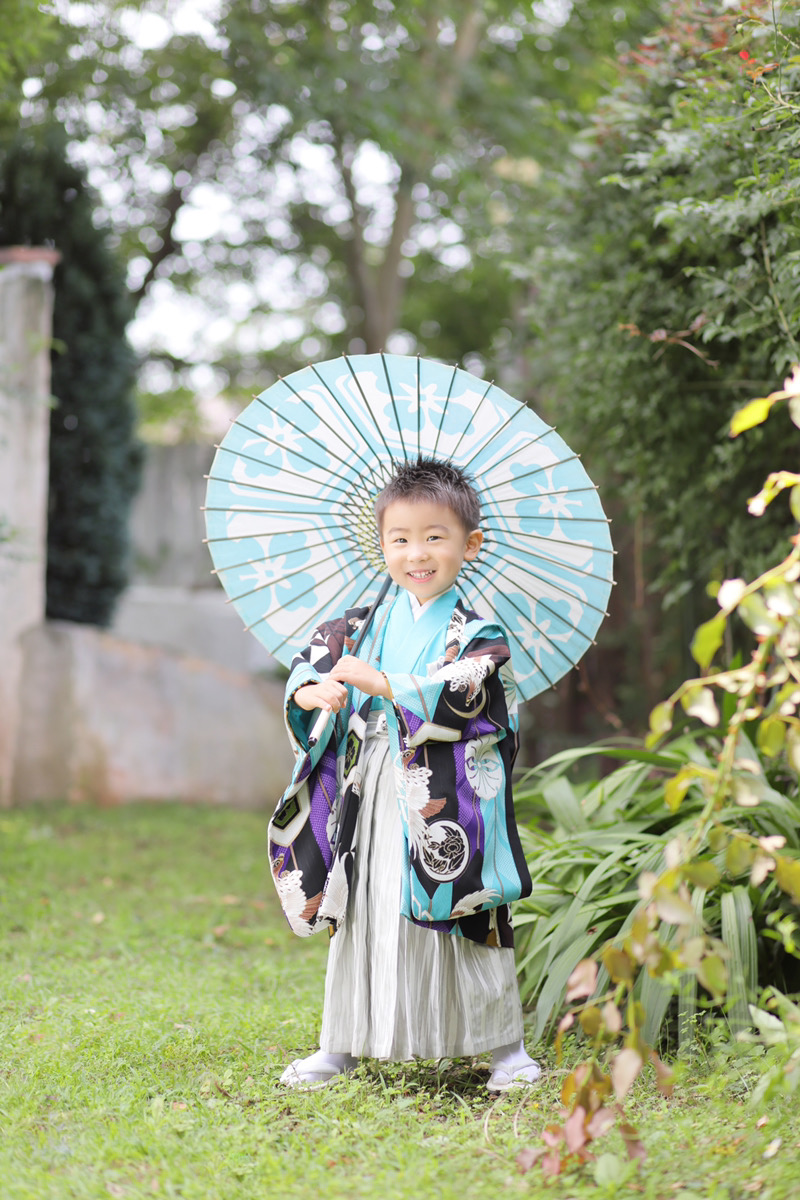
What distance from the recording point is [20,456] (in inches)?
248

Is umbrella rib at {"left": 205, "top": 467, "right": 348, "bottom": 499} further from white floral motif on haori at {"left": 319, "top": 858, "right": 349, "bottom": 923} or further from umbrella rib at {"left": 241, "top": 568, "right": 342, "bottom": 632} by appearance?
white floral motif on haori at {"left": 319, "top": 858, "right": 349, "bottom": 923}

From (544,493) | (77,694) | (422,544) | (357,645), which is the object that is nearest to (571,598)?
(544,493)

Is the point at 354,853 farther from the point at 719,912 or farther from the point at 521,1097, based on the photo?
the point at 719,912

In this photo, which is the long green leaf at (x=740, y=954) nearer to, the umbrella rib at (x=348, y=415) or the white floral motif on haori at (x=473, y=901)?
the white floral motif on haori at (x=473, y=901)

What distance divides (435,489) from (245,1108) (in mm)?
1468

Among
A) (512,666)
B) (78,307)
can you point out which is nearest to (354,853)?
(512,666)

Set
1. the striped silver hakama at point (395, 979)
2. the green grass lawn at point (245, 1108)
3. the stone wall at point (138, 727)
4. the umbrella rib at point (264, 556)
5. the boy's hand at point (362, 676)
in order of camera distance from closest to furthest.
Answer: the green grass lawn at point (245, 1108) → the boy's hand at point (362, 676) → the striped silver hakama at point (395, 979) → the umbrella rib at point (264, 556) → the stone wall at point (138, 727)

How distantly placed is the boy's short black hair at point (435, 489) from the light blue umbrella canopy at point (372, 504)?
Result: 8 centimetres

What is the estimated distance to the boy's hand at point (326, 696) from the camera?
7.98 ft

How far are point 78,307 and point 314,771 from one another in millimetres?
5410

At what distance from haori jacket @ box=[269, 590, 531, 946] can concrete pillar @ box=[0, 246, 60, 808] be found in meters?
4.07

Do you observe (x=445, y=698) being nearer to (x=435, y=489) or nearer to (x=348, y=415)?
(x=435, y=489)

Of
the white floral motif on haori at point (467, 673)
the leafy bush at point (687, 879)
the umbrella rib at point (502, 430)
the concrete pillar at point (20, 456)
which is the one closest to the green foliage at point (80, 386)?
the concrete pillar at point (20, 456)

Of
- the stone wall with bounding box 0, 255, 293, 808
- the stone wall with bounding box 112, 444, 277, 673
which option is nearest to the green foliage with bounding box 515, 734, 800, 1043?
the stone wall with bounding box 0, 255, 293, 808
